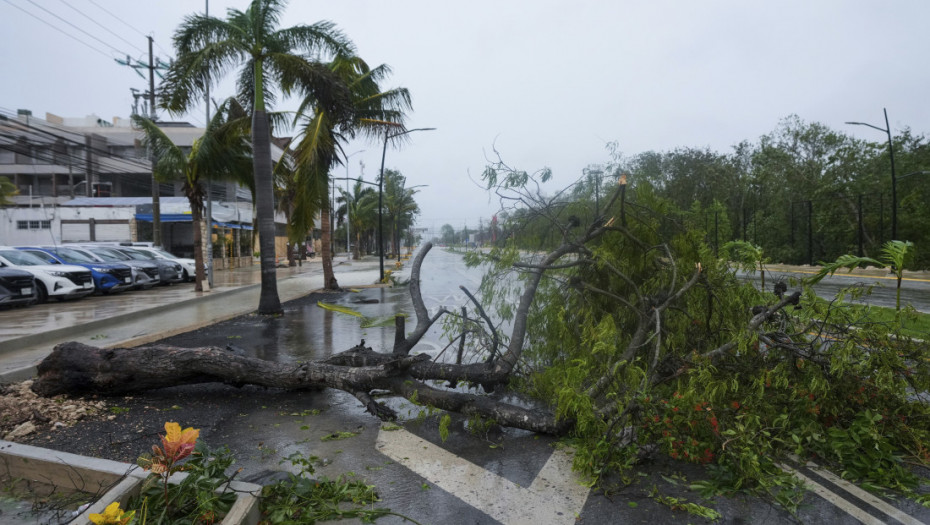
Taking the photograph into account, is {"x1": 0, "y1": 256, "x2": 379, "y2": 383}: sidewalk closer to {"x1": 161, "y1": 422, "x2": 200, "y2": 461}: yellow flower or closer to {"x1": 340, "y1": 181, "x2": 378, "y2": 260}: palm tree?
{"x1": 161, "y1": 422, "x2": 200, "y2": 461}: yellow flower

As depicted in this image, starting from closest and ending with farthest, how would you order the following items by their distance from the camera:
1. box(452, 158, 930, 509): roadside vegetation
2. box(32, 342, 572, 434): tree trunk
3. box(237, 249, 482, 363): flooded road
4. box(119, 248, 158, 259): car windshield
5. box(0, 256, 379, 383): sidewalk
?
1. box(452, 158, 930, 509): roadside vegetation
2. box(32, 342, 572, 434): tree trunk
3. box(0, 256, 379, 383): sidewalk
4. box(237, 249, 482, 363): flooded road
5. box(119, 248, 158, 259): car windshield

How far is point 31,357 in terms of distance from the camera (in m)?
7.93

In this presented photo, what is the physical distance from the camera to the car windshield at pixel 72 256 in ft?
54.6

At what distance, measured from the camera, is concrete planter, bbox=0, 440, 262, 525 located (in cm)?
295

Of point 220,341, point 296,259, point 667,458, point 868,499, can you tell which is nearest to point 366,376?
point 667,458

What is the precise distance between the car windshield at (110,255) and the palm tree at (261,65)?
9642 mm

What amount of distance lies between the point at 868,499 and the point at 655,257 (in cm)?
258

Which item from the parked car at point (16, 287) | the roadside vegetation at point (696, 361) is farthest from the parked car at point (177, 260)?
the roadside vegetation at point (696, 361)

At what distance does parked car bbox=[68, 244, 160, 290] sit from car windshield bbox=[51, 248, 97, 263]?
0.28 m

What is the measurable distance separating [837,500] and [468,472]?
7.80 ft

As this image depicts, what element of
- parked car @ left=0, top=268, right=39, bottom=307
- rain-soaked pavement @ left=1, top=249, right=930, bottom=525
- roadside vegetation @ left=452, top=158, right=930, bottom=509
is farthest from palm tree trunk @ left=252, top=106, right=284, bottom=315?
roadside vegetation @ left=452, top=158, right=930, bottom=509

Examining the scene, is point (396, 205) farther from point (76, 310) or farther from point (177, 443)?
point (177, 443)

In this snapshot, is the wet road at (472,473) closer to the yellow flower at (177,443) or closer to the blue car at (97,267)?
the yellow flower at (177,443)

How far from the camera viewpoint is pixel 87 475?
354 centimetres
